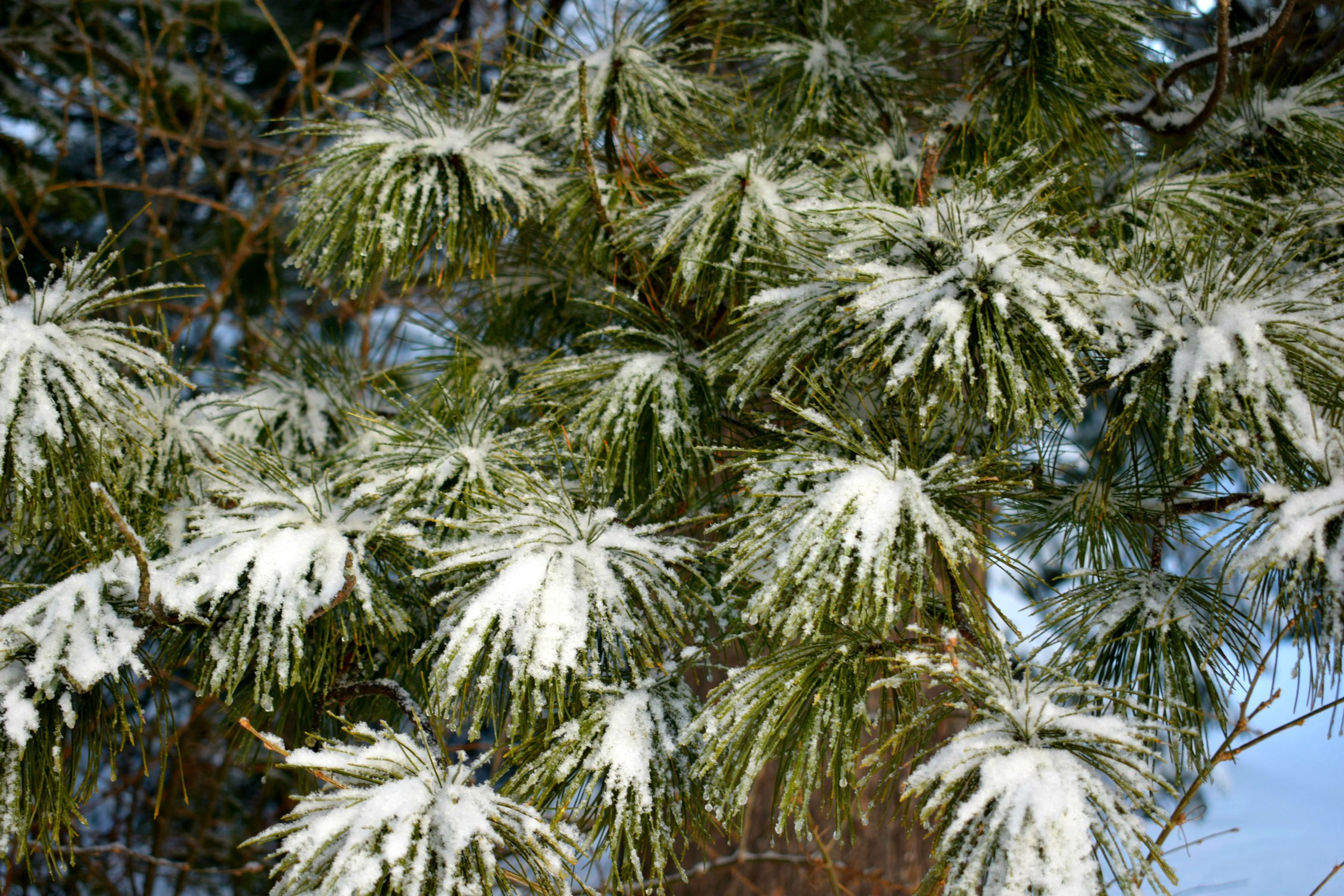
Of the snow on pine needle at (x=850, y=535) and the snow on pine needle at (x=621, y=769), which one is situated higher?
the snow on pine needle at (x=850, y=535)

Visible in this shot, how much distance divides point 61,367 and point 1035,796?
0.82 m

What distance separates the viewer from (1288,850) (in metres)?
2.24

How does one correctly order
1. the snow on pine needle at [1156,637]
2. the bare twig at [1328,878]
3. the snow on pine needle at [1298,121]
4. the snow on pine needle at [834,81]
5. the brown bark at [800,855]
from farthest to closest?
1. the brown bark at [800,855]
2. the snow on pine needle at [834,81]
3. the snow on pine needle at [1298,121]
4. the snow on pine needle at [1156,637]
5. the bare twig at [1328,878]

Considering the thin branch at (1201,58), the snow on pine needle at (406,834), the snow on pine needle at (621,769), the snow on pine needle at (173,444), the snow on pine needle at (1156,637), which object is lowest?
the snow on pine needle at (406,834)

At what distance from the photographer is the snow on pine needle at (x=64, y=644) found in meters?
0.72

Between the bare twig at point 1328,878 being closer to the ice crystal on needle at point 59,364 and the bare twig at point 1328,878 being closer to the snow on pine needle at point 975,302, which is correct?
the snow on pine needle at point 975,302

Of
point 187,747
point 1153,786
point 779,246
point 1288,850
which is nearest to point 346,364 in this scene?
point 779,246

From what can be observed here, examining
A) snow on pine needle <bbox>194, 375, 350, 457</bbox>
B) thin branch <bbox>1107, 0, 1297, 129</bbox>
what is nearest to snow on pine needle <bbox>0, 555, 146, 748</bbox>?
snow on pine needle <bbox>194, 375, 350, 457</bbox>

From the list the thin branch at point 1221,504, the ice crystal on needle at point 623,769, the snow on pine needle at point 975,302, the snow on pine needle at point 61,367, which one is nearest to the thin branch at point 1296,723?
the thin branch at point 1221,504

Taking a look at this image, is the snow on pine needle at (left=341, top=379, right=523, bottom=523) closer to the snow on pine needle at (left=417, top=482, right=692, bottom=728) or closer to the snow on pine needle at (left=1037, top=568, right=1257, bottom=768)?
the snow on pine needle at (left=417, top=482, right=692, bottom=728)

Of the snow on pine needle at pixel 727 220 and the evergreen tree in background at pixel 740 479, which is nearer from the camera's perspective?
the evergreen tree in background at pixel 740 479

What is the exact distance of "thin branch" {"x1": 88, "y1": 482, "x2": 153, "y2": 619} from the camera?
634mm

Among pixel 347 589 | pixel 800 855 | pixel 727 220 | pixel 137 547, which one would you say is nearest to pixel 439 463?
pixel 347 589

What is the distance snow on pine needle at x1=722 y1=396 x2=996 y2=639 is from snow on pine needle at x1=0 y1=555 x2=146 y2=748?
0.53 metres
